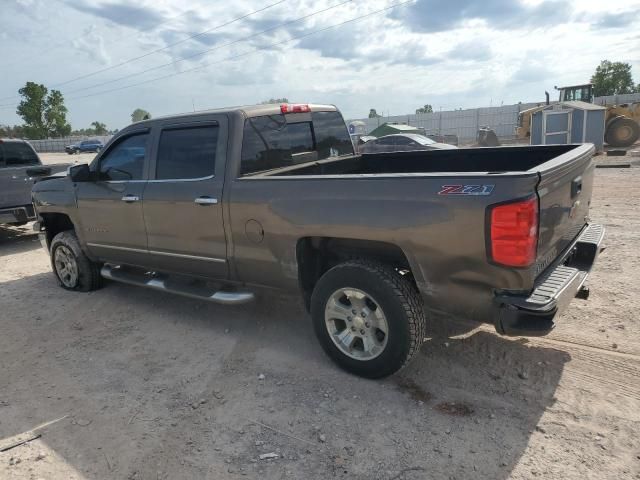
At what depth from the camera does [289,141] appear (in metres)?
4.52

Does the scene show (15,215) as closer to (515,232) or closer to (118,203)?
(118,203)

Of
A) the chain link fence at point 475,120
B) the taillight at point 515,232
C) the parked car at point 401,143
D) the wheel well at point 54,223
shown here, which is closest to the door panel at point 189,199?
the wheel well at point 54,223

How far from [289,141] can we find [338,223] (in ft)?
4.84

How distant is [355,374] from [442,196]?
4.88ft

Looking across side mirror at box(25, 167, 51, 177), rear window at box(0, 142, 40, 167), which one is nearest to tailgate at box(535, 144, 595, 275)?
side mirror at box(25, 167, 51, 177)

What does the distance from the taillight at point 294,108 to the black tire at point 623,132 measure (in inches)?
897

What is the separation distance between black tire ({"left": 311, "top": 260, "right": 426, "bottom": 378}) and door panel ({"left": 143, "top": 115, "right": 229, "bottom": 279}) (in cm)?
118

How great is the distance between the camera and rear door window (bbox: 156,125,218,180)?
417cm

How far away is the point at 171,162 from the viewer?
4500 mm

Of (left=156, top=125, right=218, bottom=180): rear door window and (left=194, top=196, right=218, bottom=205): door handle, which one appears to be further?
(left=156, top=125, right=218, bottom=180): rear door window

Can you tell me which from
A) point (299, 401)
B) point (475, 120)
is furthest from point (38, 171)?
point (475, 120)

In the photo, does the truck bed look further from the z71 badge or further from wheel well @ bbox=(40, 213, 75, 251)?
wheel well @ bbox=(40, 213, 75, 251)

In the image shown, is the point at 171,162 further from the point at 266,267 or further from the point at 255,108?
the point at 266,267

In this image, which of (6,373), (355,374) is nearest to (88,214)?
(6,373)
